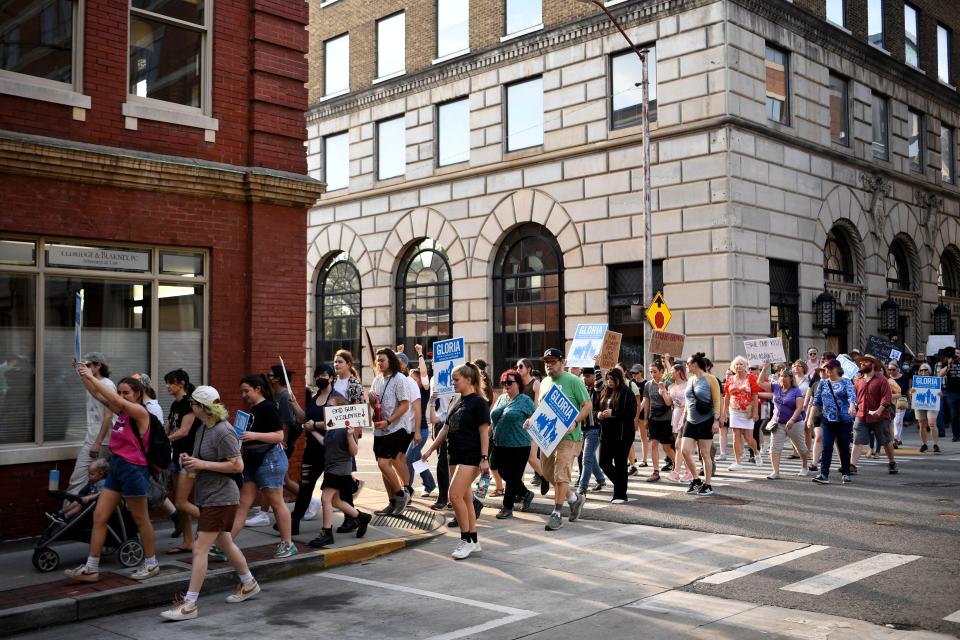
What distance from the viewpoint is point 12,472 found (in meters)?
10.0

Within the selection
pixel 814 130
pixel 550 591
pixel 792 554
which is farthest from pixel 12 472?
pixel 814 130

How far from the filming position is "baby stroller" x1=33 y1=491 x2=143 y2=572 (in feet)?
28.1

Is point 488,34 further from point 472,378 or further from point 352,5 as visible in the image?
point 472,378

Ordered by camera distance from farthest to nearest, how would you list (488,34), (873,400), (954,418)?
(488,34), (954,418), (873,400)

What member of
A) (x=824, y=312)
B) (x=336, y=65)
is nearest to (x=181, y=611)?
(x=824, y=312)

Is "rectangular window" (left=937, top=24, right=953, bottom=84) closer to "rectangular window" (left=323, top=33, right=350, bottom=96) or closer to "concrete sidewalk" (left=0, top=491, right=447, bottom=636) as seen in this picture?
"rectangular window" (left=323, top=33, right=350, bottom=96)

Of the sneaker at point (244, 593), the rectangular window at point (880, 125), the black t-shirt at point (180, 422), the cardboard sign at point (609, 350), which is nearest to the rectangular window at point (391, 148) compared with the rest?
the cardboard sign at point (609, 350)

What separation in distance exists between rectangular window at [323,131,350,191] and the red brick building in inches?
757

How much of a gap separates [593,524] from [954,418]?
14020 millimetres

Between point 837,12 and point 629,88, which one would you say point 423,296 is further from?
point 837,12

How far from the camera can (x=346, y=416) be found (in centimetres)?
958

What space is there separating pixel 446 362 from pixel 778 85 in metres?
15.2

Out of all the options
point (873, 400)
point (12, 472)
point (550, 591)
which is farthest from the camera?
point (873, 400)

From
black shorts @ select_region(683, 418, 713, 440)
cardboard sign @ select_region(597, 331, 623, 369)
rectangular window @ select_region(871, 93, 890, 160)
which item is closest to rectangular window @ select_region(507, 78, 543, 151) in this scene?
cardboard sign @ select_region(597, 331, 623, 369)
